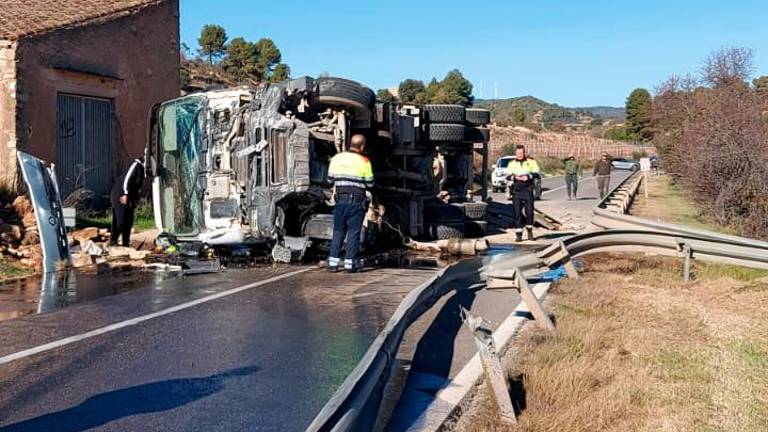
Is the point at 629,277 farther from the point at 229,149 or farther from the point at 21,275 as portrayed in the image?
the point at 21,275

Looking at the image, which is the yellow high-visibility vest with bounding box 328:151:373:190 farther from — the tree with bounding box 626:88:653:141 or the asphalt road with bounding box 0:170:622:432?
the tree with bounding box 626:88:653:141

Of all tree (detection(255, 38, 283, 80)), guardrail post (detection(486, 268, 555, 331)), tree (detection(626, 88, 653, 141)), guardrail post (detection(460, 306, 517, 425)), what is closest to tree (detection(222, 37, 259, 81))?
tree (detection(255, 38, 283, 80))

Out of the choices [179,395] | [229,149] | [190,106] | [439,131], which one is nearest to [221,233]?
[229,149]

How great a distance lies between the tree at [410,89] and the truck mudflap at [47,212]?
168 feet

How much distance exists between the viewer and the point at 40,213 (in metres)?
10.6

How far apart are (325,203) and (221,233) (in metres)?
1.57

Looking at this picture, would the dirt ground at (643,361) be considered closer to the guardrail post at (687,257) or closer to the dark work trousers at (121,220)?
the guardrail post at (687,257)

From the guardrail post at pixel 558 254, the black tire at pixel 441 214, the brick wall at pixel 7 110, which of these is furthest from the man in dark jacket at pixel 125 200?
the guardrail post at pixel 558 254

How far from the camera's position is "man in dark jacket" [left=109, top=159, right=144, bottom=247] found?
41.8ft

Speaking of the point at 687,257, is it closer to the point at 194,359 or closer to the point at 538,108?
the point at 194,359

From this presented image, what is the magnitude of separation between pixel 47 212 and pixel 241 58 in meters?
30.6

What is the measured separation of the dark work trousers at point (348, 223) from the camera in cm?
952

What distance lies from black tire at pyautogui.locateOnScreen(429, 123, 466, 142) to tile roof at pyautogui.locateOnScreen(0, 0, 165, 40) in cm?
839

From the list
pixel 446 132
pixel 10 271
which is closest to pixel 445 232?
pixel 446 132
